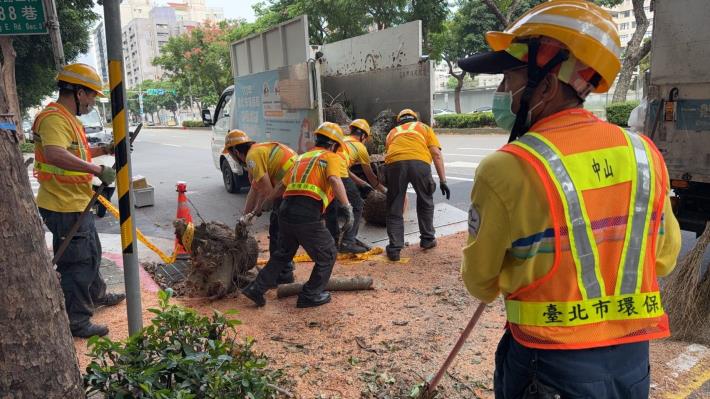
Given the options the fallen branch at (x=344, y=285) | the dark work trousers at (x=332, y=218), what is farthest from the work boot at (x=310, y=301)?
the dark work trousers at (x=332, y=218)

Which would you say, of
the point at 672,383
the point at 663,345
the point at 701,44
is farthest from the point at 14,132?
the point at 701,44

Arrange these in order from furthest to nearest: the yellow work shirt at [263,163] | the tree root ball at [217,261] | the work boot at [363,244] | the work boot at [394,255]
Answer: the work boot at [363,244] < the work boot at [394,255] < the yellow work shirt at [263,163] < the tree root ball at [217,261]

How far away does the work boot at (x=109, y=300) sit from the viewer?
444 centimetres

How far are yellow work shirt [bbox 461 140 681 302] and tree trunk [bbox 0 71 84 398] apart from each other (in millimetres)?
1359

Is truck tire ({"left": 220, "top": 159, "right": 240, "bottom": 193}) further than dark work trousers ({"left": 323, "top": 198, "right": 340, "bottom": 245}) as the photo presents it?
Yes

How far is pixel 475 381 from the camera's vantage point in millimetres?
3100

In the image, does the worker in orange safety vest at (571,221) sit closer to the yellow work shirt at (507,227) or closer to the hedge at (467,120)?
the yellow work shirt at (507,227)

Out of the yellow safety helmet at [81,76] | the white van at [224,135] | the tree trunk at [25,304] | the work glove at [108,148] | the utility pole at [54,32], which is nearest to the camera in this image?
the tree trunk at [25,304]

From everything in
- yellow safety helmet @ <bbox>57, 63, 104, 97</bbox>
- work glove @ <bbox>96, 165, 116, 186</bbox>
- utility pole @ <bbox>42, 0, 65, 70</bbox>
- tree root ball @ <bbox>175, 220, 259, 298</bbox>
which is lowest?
tree root ball @ <bbox>175, 220, 259, 298</bbox>

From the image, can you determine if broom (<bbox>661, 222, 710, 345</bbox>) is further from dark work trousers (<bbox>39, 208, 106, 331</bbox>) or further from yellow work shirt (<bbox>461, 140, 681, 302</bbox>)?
dark work trousers (<bbox>39, 208, 106, 331</bbox>)

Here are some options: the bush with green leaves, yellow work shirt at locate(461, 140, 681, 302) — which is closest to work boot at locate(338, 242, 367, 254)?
the bush with green leaves

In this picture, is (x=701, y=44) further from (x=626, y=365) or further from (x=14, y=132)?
(x=14, y=132)

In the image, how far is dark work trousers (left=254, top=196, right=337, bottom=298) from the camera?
4.33 m

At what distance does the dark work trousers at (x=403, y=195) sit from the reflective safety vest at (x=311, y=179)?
166cm
